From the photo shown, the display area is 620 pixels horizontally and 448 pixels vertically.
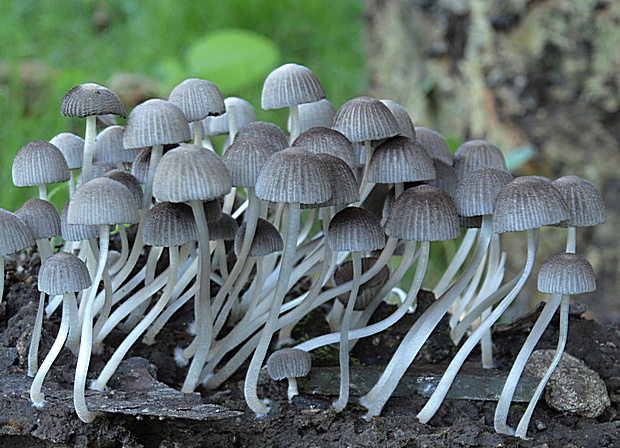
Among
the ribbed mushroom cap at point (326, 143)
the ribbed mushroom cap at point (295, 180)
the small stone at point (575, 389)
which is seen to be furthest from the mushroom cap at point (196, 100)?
the small stone at point (575, 389)

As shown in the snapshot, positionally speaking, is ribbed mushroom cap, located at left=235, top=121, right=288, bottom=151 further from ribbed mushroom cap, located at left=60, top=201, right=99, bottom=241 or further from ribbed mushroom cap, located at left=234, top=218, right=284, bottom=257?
ribbed mushroom cap, located at left=60, top=201, right=99, bottom=241

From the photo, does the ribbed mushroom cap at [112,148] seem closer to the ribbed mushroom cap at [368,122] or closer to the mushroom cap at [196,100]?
the mushroom cap at [196,100]

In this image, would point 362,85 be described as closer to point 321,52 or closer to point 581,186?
point 321,52

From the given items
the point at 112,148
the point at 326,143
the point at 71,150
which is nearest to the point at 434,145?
the point at 326,143

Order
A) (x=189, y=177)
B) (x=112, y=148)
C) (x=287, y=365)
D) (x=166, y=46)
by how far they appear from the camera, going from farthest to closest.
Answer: (x=166, y=46)
(x=112, y=148)
(x=287, y=365)
(x=189, y=177)

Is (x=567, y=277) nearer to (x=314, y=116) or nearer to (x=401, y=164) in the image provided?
(x=401, y=164)

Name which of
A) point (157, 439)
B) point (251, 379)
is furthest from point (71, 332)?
point (251, 379)
